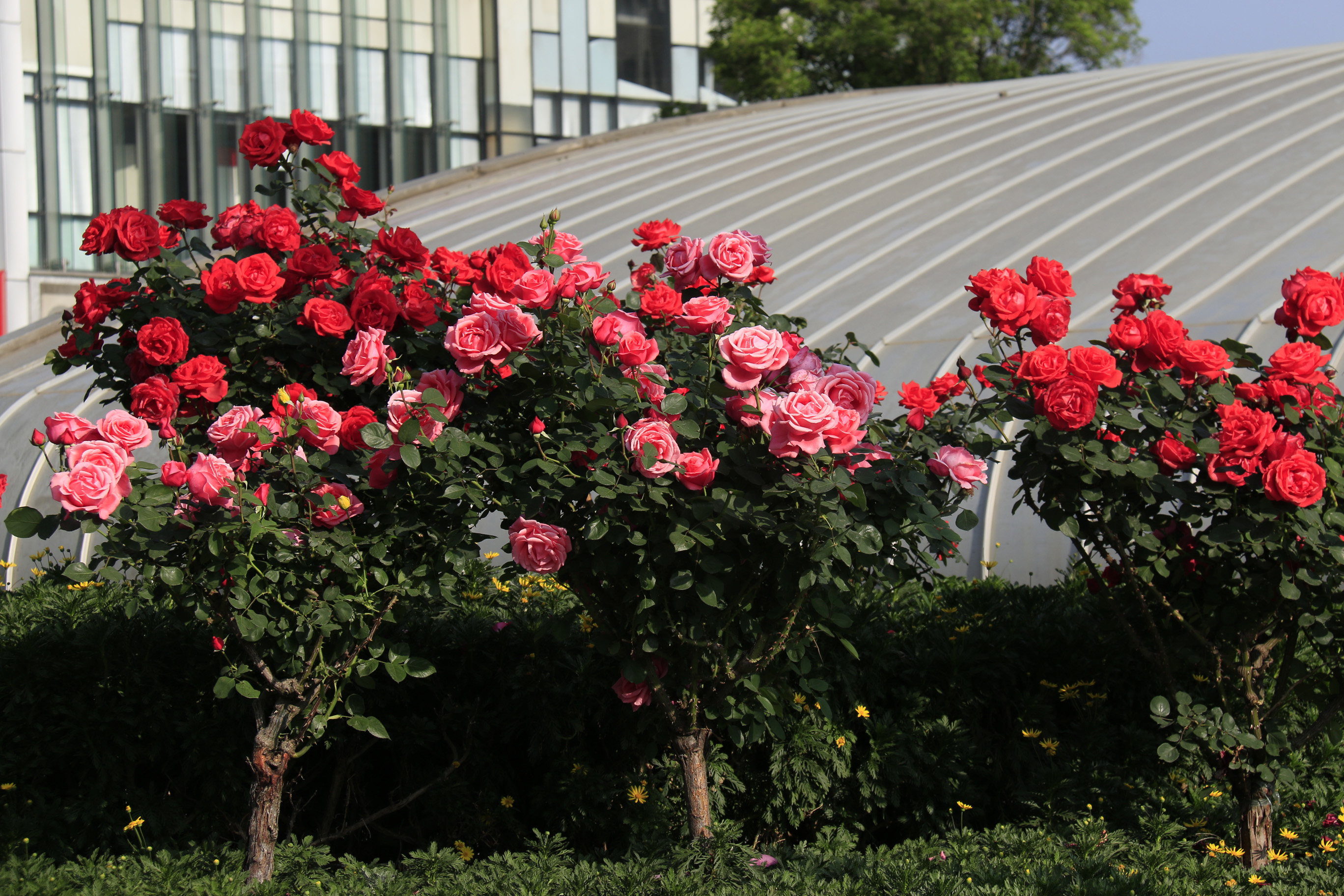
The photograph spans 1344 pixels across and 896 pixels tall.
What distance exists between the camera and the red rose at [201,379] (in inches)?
132

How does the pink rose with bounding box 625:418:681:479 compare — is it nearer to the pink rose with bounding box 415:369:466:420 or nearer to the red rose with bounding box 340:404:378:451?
the pink rose with bounding box 415:369:466:420

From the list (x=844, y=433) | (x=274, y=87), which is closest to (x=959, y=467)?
(x=844, y=433)

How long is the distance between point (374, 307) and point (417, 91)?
23.5m

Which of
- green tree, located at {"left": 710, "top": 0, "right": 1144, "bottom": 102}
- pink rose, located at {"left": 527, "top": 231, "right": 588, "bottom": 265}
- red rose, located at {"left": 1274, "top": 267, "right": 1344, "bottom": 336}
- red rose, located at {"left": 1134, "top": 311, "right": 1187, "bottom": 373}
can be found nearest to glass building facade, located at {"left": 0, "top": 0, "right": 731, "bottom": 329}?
green tree, located at {"left": 710, "top": 0, "right": 1144, "bottom": 102}

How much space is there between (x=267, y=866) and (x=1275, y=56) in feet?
45.2

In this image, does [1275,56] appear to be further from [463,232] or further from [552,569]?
[552,569]

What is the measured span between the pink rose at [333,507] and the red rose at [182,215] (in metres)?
1.21

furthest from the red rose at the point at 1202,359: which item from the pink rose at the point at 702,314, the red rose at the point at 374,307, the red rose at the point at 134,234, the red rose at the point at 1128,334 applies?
Answer: the red rose at the point at 134,234

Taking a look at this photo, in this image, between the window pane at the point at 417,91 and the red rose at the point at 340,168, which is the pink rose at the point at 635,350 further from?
the window pane at the point at 417,91

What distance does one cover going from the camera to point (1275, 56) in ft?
42.9

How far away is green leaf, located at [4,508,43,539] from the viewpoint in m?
2.99

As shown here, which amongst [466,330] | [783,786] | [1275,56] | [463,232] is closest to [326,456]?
[466,330]

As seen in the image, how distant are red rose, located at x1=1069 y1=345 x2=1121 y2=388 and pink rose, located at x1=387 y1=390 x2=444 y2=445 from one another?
1.89 meters

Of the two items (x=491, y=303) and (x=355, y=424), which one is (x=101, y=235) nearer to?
(x=355, y=424)
